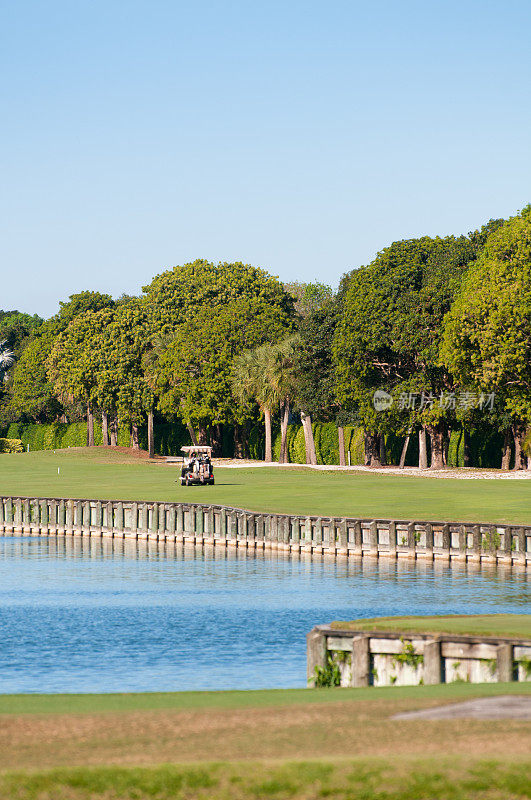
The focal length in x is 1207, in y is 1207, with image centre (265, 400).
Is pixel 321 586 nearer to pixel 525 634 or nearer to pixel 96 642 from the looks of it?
pixel 96 642

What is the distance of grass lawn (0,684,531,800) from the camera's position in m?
10.2

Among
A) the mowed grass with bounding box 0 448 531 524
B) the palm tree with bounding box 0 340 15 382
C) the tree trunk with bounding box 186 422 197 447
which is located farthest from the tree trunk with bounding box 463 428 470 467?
the palm tree with bounding box 0 340 15 382

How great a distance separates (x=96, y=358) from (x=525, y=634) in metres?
108

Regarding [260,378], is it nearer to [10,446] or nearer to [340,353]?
[340,353]

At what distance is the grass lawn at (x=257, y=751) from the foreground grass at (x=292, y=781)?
0.01m

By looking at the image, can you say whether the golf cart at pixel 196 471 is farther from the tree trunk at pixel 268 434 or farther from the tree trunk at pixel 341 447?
the tree trunk at pixel 268 434

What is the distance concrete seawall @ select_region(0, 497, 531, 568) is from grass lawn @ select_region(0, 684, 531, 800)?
1139 inches

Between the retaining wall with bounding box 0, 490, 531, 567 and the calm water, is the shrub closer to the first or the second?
the retaining wall with bounding box 0, 490, 531, 567

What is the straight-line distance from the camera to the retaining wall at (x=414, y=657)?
19016mm

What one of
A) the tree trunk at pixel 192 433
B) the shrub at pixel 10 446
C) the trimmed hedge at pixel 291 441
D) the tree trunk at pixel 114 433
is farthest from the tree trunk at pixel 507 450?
the shrub at pixel 10 446

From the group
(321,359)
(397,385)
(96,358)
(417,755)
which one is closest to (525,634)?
(417,755)

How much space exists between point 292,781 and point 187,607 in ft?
87.2

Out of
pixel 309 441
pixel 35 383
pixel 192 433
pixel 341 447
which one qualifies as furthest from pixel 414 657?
pixel 35 383

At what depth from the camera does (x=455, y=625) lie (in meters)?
21.0
